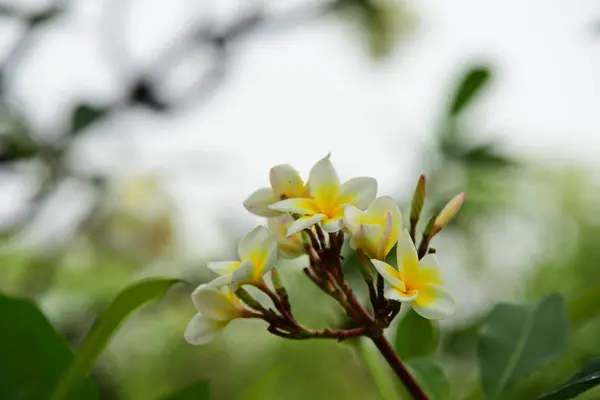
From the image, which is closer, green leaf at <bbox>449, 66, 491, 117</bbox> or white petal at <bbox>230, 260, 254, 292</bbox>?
white petal at <bbox>230, 260, 254, 292</bbox>

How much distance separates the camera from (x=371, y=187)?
1.01 feet

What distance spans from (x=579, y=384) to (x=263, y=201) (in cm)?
16

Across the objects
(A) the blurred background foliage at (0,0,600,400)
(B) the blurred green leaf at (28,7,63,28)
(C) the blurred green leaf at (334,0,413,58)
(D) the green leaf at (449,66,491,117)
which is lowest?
(A) the blurred background foliage at (0,0,600,400)

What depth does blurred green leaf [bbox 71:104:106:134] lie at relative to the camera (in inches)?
34.1

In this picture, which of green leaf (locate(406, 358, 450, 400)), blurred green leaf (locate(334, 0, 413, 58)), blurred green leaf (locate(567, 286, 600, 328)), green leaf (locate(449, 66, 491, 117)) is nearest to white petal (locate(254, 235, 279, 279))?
green leaf (locate(406, 358, 450, 400))

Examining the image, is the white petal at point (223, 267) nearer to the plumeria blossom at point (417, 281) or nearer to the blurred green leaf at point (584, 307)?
the plumeria blossom at point (417, 281)

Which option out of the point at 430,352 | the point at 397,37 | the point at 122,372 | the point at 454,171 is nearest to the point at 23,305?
the point at 430,352

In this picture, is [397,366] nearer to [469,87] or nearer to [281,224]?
[281,224]

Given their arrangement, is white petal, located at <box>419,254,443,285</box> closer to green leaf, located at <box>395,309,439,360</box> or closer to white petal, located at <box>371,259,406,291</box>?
white petal, located at <box>371,259,406,291</box>

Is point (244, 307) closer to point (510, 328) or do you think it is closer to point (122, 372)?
point (510, 328)

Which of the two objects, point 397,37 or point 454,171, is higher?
point 397,37

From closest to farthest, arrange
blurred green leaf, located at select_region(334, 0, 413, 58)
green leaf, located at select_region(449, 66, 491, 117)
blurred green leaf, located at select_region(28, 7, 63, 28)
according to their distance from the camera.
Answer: green leaf, located at select_region(449, 66, 491, 117) < blurred green leaf, located at select_region(28, 7, 63, 28) < blurred green leaf, located at select_region(334, 0, 413, 58)

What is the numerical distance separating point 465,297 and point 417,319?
2.34 feet

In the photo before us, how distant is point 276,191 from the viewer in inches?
12.4
